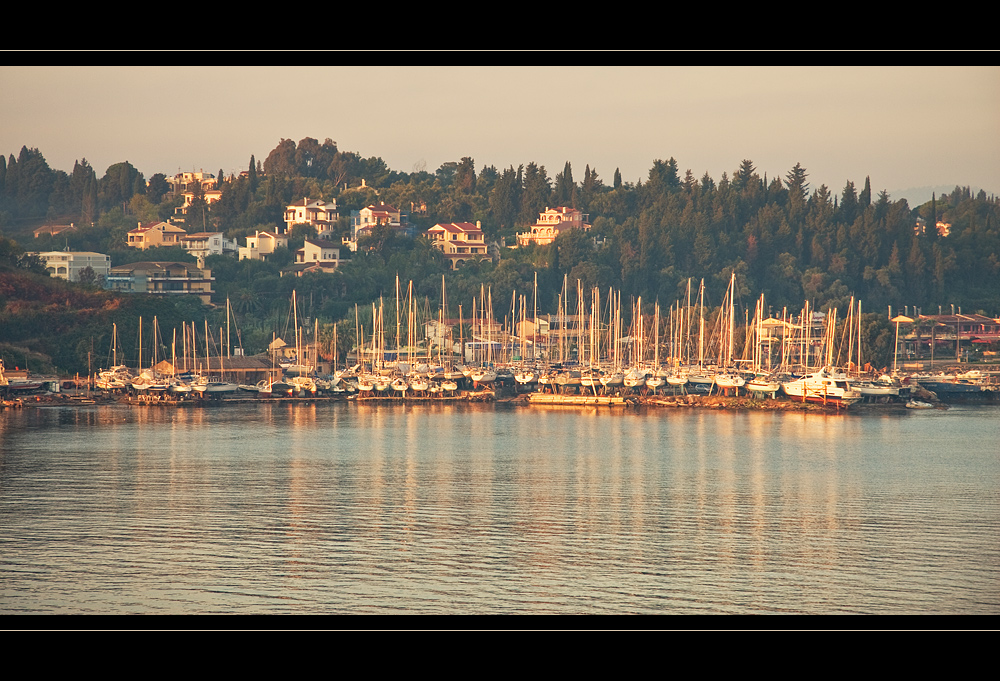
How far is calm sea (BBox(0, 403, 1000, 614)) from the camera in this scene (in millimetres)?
8305

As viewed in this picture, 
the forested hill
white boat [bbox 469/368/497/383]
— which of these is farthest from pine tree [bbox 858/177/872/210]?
white boat [bbox 469/368/497/383]

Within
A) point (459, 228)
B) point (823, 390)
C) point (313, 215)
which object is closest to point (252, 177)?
point (313, 215)

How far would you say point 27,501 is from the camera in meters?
11.7

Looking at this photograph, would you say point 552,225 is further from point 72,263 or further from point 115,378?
point 115,378

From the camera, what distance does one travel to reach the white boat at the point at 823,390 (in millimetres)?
22312

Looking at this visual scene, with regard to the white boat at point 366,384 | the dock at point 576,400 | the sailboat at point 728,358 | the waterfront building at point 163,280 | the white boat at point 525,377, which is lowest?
the dock at point 576,400

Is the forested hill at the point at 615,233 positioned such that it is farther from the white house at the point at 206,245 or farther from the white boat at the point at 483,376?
the white boat at the point at 483,376

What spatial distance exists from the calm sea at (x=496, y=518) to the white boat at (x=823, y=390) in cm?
282

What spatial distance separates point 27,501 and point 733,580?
24.1 feet

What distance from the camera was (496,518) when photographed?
11.1 m

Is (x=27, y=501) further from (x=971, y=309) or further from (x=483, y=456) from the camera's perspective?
(x=971, y=309)

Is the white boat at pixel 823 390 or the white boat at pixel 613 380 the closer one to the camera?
the white boat at pixel 823 390

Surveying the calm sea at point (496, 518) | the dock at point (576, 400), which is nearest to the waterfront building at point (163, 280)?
the dock at point (576, 400)

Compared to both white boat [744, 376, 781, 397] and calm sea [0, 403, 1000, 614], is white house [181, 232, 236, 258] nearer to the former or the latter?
calm sea [0, 403, 1000, 614]
